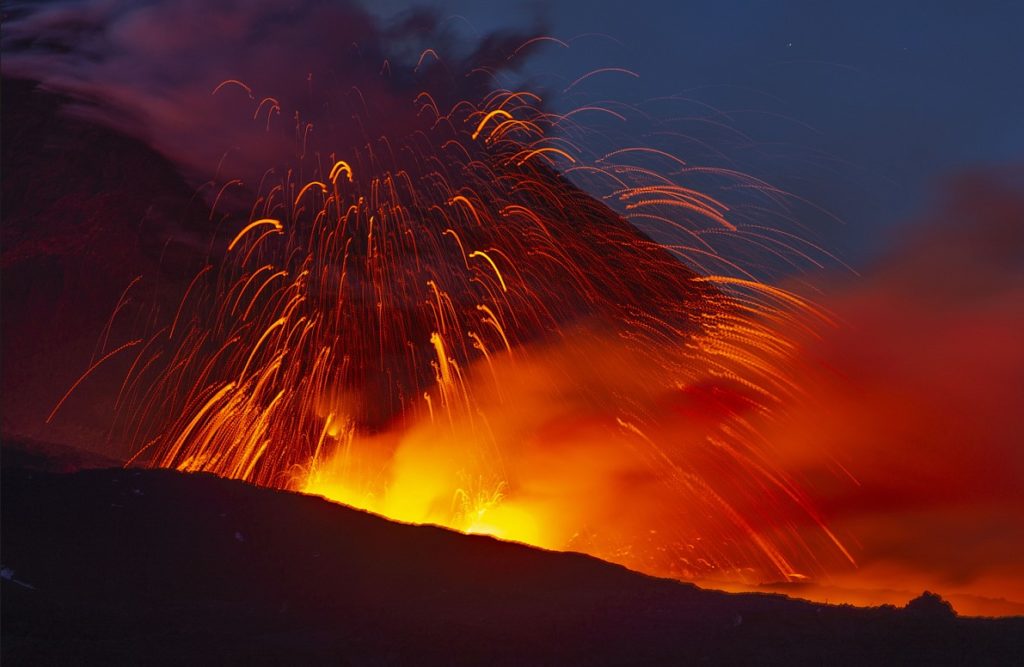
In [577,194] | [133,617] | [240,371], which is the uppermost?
[577,194]

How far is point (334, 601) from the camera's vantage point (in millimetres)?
10086

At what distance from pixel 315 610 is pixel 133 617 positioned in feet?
6.20

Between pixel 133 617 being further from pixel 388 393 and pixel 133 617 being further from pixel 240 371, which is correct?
pixel 388 393

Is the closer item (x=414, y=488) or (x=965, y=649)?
(x=965, y=649)

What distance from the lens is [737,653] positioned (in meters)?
8.85

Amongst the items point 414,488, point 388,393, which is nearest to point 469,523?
point 414,488

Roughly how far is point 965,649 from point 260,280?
16.0 metres

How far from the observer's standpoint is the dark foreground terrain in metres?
8.55

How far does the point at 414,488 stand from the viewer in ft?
62.6

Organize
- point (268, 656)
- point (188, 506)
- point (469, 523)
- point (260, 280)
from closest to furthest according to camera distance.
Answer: point (268, 656) < point (188, 506) < point (469, 523) < point (260, 280)

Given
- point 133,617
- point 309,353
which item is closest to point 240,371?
point 309,353

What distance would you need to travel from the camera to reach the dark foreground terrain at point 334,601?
8.55 meters

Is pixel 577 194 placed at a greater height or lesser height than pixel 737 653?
greater

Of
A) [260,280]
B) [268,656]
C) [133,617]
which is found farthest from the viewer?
[260,280]
